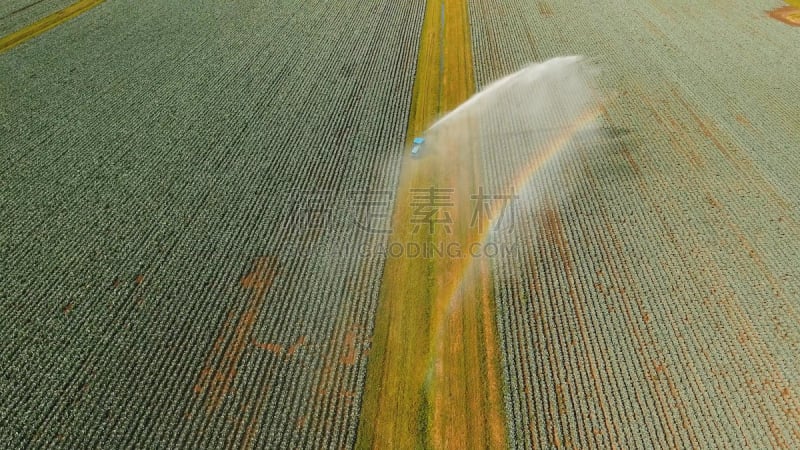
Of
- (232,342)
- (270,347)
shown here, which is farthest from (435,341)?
(232,342)

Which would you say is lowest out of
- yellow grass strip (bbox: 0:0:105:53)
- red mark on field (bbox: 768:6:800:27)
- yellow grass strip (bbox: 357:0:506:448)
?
yellow grass strip (bbox: 357:0:506:448)

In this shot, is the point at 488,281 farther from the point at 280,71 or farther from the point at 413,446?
the point at 280,71

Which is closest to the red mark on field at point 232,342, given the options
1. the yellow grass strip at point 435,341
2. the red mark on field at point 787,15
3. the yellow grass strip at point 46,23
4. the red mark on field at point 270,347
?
the red mark on field at point 270,347

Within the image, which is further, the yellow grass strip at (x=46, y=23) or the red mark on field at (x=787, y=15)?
the red mark on field at (x=787, y=15)

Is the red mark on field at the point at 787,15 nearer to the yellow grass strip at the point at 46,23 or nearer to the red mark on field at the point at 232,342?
the red mark on field at the point at 232,342

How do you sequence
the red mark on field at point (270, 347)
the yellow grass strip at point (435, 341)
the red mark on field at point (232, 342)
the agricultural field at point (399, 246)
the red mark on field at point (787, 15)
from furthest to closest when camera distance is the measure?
the red mark on field at point (787, 15) → the red mark on field at point (270, 347) → the red mark on field at point (232, 342) → the agricultural field at point (399, 246) → the yellow grass strip at point (435, 341)

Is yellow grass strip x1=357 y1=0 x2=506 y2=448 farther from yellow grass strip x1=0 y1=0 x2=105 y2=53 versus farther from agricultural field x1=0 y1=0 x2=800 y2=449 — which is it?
yellow grass strip x1=0 y1=0 x2=105 y2=53

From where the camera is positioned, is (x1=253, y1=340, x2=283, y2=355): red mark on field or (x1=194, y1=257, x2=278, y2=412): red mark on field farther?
(x1=253, y1=340, x2=283, y2=355): red mark on field

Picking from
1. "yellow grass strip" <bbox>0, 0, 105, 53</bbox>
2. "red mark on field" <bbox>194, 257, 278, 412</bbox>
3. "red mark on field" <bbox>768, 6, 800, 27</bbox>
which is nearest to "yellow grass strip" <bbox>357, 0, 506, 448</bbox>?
"red mark on field" <bbox>194, 257, 278, 412</bbox>
